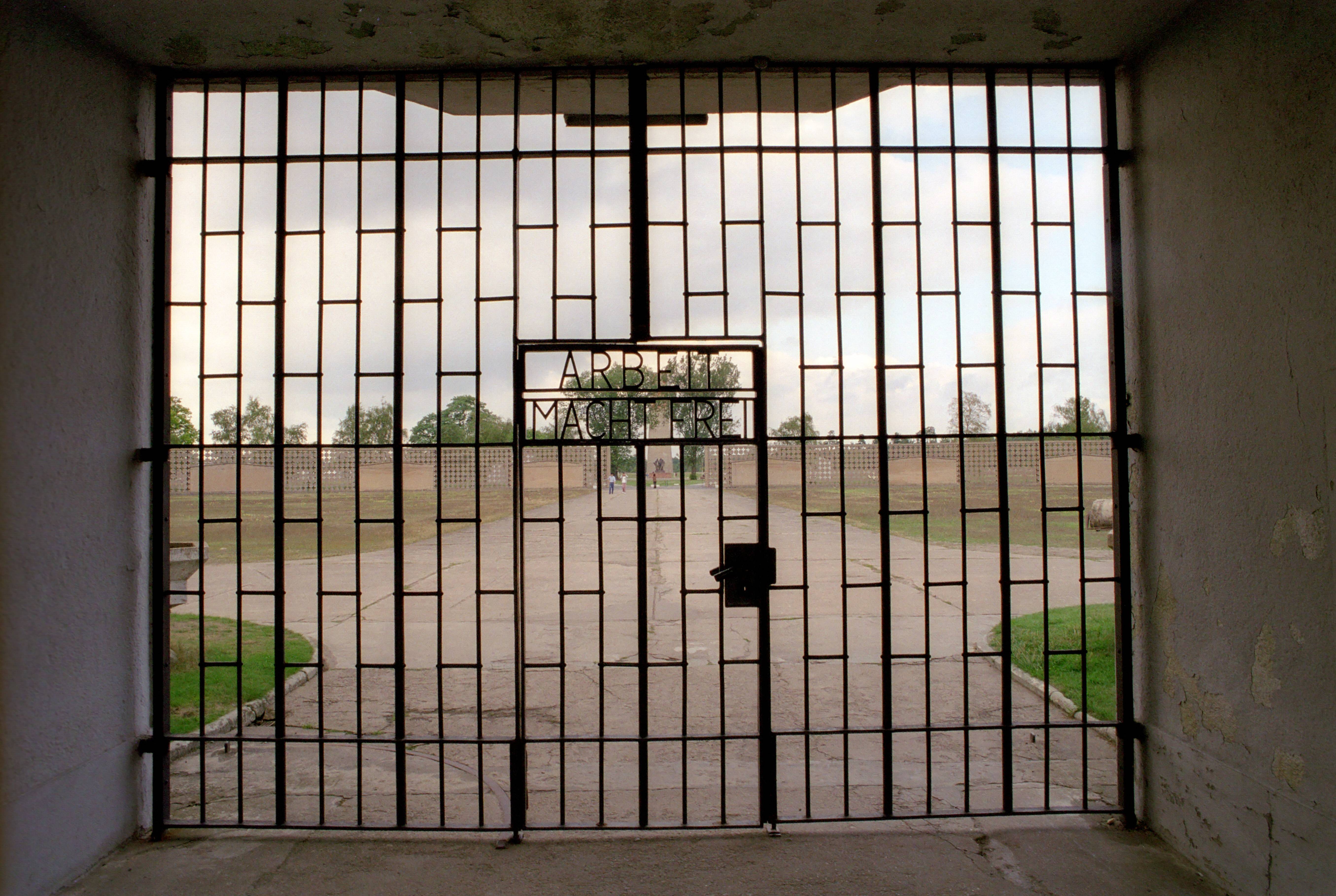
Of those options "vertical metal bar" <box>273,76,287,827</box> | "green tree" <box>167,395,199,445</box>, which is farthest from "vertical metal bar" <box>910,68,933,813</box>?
"green tree" <box>167,395,199,445</box>

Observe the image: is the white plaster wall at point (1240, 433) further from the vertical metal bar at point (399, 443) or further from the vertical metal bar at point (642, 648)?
the vertical metal bar at point (399, 443)

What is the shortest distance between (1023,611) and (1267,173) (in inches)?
352

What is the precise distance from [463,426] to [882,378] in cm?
3150

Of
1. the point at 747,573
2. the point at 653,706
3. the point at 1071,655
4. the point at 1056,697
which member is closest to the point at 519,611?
the point at 747,573

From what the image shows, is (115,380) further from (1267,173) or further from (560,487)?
(1267,173)

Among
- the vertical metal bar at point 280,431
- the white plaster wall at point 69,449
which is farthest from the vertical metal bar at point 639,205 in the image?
the white plaster wall at point 69,449

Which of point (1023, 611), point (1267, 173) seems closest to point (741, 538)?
point (1023, 611)

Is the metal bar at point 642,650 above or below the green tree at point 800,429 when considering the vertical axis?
below

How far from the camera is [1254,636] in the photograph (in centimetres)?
322

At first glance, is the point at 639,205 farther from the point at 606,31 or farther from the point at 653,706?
the point at 653,706

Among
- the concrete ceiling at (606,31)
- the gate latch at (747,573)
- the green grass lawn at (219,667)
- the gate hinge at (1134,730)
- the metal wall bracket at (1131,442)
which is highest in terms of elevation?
the concrete ceiling at (606,31)

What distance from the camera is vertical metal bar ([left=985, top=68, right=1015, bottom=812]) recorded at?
3861mm

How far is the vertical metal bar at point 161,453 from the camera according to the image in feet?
12.9

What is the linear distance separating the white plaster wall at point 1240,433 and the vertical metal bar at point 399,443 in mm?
3836
